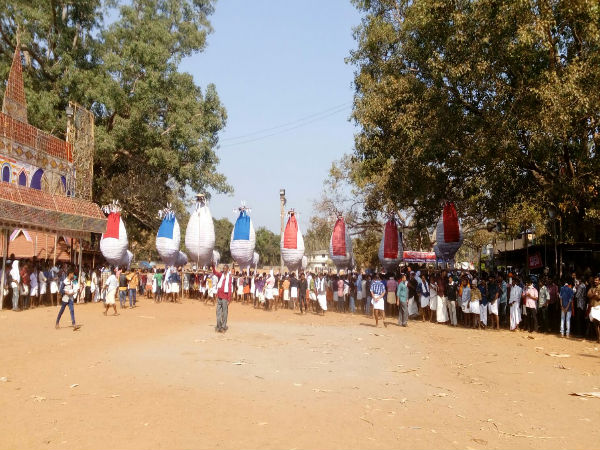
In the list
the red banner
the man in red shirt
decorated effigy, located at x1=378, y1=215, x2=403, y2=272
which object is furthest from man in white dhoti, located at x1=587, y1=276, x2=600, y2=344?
the red banner

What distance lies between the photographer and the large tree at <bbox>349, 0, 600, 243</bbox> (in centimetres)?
1343

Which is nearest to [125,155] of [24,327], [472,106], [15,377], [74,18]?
[74,18]

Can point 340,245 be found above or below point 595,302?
above

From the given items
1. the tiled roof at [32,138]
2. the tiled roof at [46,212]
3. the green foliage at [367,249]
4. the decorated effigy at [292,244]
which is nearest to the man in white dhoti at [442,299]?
the decorated effigy at [292,244]

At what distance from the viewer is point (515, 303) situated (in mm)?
15648

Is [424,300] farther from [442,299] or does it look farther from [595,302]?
[595,302]

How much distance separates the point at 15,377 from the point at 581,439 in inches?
311

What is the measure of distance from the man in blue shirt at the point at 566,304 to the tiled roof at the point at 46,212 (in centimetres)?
1660

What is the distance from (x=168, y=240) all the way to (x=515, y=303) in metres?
14.5

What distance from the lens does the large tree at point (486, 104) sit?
13.4 meters

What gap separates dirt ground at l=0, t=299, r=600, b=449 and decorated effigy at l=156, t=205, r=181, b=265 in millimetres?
9439

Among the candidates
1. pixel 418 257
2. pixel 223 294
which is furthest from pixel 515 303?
pixel 418 257

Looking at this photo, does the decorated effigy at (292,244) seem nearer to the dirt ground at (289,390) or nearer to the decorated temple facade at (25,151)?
the dirt ground at (289,390)

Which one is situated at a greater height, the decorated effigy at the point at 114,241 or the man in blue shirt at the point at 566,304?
the decorated effigy at the point at 114,241
